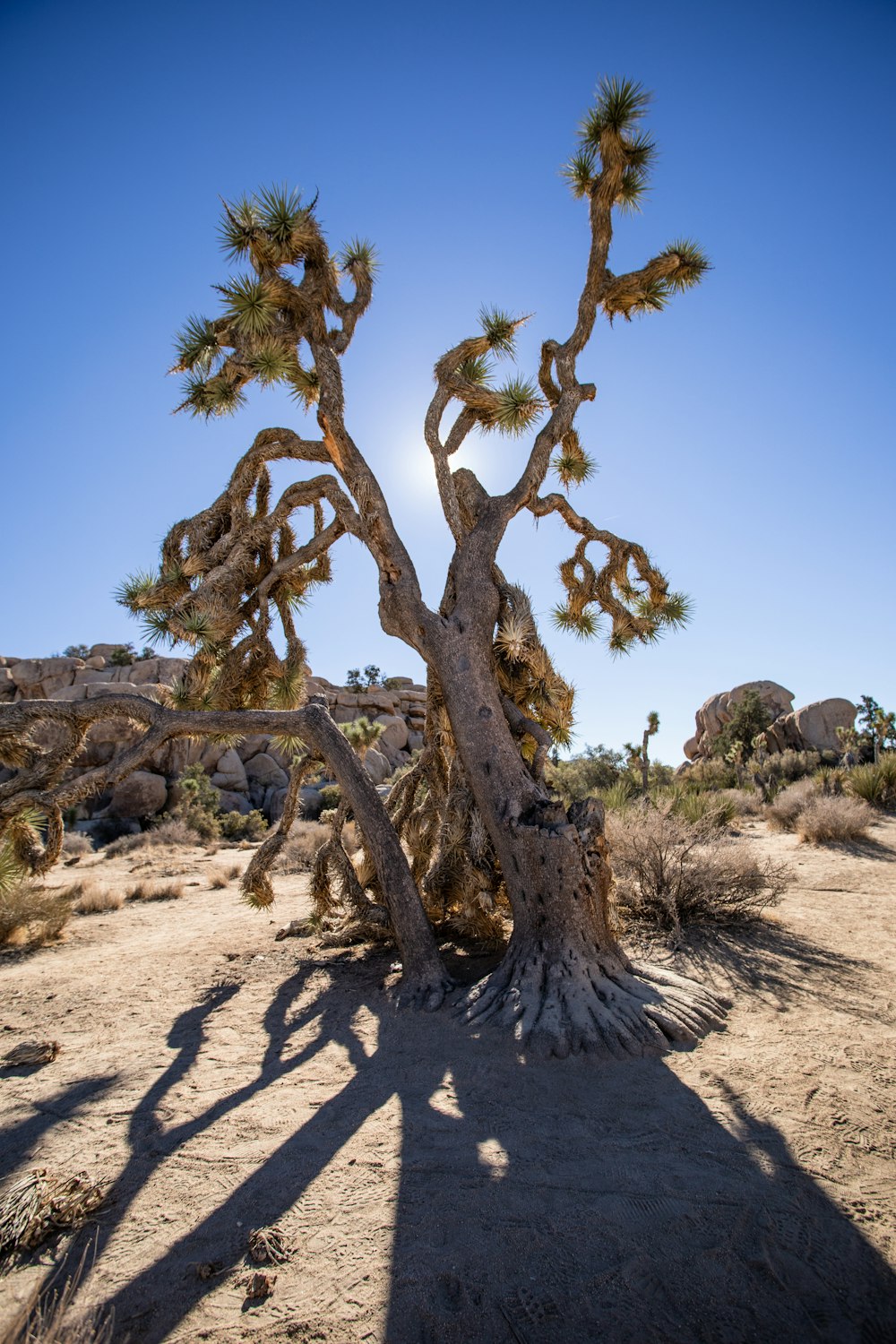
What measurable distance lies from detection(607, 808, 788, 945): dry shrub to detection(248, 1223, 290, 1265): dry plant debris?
15.2ft

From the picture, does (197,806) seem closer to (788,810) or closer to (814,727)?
(788,810)

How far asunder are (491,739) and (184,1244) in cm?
365

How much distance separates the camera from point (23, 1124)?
3510 mm

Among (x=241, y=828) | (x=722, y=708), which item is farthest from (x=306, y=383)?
(x=722, y=708)

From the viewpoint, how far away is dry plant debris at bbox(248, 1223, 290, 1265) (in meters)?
2.37

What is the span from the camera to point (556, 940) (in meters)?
4.57

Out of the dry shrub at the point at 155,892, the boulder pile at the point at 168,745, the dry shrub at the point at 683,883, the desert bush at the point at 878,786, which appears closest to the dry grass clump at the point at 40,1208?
the dry shrub at the point at 683,883

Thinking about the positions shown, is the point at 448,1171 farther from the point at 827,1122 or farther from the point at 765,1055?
the point at 765,1055

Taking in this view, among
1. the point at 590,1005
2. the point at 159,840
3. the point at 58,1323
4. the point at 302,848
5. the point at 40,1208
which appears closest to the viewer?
the point at 58,1323

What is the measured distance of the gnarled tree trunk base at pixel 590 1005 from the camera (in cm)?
396

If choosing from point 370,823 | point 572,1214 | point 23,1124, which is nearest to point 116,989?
point 23,1124

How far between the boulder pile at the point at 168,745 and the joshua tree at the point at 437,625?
17162 mm

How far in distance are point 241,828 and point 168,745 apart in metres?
5.33

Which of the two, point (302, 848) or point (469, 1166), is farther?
point (302, 848)
